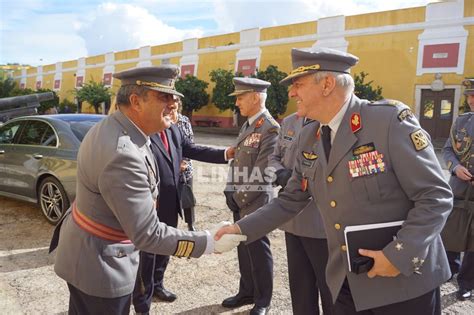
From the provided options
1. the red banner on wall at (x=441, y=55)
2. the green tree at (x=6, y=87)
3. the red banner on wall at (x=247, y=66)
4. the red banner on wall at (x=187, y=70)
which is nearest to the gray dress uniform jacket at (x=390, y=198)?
the red banner on wall at (x=441, y=55)

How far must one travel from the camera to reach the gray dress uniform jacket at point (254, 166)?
127 inches

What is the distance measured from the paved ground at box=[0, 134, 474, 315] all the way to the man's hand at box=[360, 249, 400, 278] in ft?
5.87

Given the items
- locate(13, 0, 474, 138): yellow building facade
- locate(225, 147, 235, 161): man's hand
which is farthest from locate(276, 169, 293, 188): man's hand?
locate(13, 0, 474, 138): yellow building facade

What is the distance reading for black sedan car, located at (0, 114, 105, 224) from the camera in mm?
5051

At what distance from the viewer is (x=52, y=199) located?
524 cm

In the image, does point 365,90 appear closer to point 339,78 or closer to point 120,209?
point 339,78

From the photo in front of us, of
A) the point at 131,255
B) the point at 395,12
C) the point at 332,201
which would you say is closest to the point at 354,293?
the point at 332,201

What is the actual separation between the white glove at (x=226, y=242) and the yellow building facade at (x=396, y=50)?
14087mm

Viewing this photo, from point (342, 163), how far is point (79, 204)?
48.1 inches

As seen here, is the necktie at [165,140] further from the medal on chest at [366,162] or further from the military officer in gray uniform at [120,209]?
the medal on chest at [366,162]

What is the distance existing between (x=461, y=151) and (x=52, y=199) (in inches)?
189

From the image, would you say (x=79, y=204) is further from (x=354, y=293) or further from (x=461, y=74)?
(x=461, y=74)

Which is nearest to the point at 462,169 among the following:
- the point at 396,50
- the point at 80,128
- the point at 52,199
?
the point at 80,128

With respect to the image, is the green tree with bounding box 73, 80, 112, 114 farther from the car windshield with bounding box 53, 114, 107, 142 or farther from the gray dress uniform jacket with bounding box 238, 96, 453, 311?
the gray dress uniform jacket with bounding box 238, 96, 453, 311
